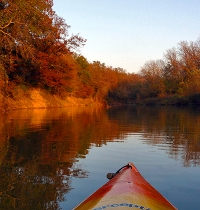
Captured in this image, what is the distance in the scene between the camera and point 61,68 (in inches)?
1407

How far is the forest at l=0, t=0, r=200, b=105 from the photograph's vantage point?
19.2m

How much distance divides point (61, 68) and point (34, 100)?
5.22 m

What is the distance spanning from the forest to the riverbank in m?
0.58

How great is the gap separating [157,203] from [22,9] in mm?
17064

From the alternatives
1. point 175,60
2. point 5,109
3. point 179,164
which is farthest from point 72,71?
point 179,164

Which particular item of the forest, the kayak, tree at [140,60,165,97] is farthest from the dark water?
tree at [140,60,165,97]

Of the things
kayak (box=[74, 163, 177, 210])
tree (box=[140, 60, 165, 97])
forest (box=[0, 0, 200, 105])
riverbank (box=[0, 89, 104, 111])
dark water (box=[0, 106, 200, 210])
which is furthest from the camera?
tree (box=[140, 60, 165, 97])

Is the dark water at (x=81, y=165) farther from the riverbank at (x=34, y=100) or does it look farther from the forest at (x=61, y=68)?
the riverbank at (x=34, y=100)

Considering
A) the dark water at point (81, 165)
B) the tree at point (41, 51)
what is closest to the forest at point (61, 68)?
the tree at point (41, 51)

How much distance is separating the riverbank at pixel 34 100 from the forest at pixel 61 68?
58 centimetres

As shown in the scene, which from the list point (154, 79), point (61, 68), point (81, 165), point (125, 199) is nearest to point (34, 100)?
point (61, 68)

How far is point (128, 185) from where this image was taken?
366 centimetres

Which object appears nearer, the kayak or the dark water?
the kayak

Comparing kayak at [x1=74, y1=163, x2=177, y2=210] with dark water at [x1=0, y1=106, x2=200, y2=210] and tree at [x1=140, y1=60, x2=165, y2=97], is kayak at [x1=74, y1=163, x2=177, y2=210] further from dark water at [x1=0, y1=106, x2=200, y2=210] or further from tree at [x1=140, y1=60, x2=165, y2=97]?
tree at [x1=140, y1=60, x2=165, y2=97]
